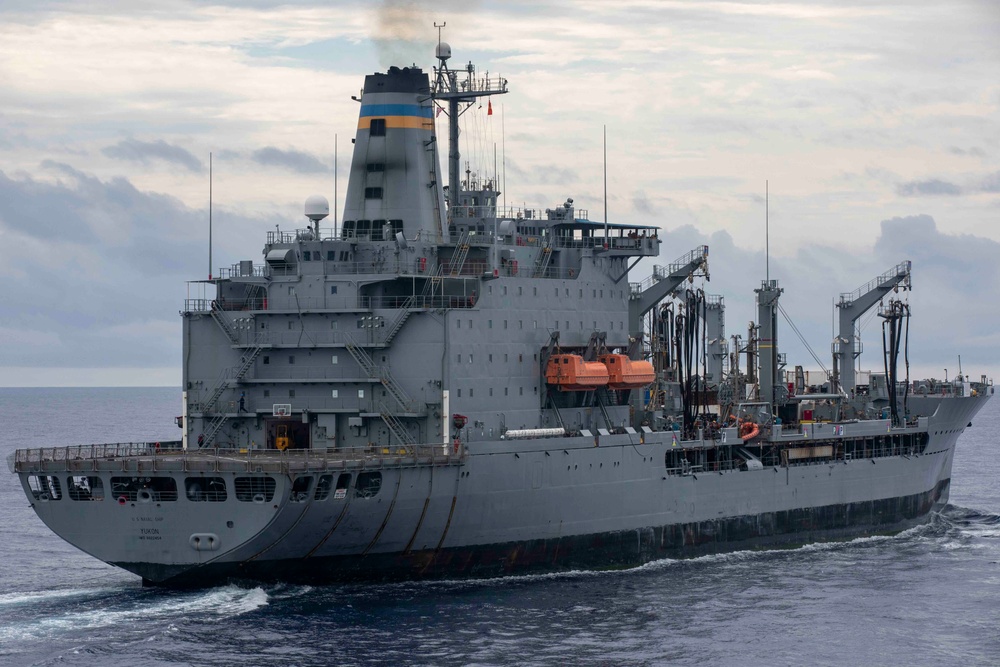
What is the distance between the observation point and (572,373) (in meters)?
44.2

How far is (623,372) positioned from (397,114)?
1100 cm

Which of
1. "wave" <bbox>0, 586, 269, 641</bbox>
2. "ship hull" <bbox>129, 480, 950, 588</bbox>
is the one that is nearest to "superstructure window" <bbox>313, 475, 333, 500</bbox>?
"ship hull" <bbox>129, 480, 950, 588</bbox>

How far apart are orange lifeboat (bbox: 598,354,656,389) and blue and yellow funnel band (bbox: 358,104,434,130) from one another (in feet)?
31.7

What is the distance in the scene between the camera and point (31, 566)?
151ft

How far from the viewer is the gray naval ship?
1497 inches

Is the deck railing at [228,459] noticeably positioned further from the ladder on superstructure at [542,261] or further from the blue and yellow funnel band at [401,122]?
the blue and yellow funnel band at [401,122]

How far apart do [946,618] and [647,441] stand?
1121 cm

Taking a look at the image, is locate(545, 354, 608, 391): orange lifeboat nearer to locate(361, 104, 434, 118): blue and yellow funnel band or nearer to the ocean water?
the ocean water

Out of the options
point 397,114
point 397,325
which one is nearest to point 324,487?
point 397,325

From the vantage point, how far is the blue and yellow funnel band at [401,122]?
44719 mm

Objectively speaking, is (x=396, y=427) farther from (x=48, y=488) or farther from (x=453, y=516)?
(x=48, y=488)

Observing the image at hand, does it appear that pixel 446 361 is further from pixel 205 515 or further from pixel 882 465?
pixel 882 465

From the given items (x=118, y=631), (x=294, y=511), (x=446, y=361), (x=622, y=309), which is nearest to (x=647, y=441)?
(x=622, y=309)

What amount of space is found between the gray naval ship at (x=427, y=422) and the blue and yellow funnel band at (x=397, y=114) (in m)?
0.07
